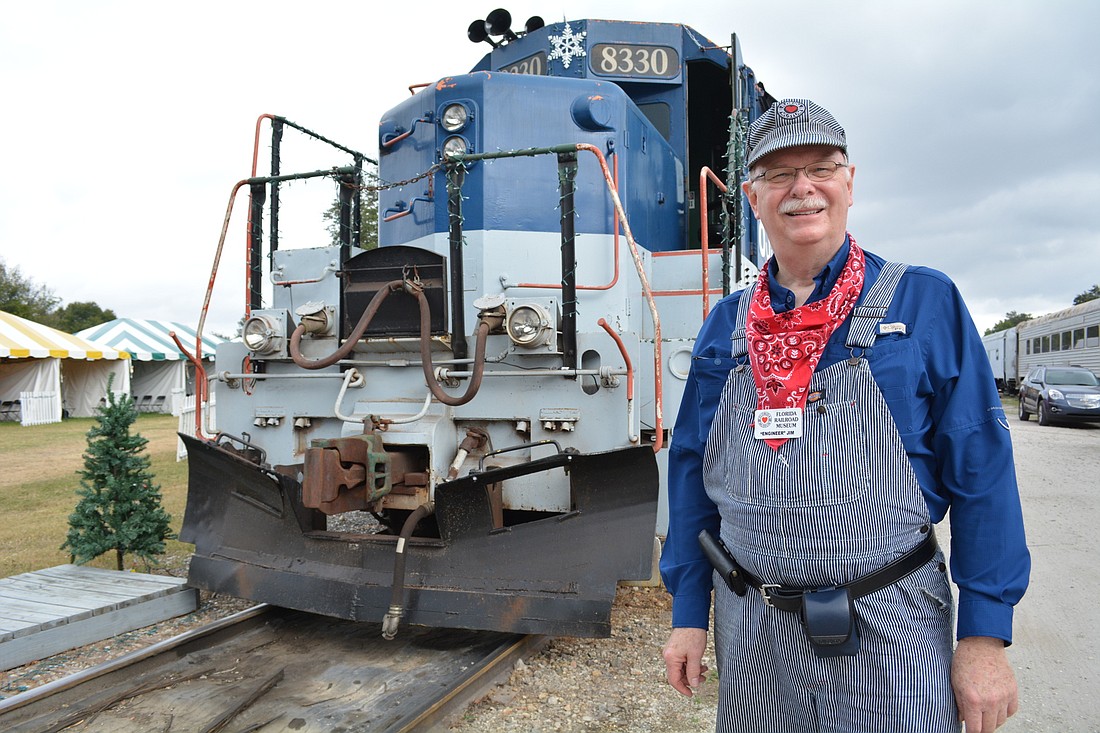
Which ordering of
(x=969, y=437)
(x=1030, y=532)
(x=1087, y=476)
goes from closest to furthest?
(x=969, y=437), (x=1030, y=532), (x=1087, y=476)

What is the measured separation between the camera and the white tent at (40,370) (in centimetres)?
1900

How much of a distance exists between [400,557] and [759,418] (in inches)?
92.4

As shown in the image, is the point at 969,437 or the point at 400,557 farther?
the point at 400,557

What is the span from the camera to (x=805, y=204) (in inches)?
64.2

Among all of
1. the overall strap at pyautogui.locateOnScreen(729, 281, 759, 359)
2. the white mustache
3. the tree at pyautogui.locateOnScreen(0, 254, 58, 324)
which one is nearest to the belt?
the overall strap at pyautogui.locateOnScreen(729, 281, 759, 359)

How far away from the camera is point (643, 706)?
331cm

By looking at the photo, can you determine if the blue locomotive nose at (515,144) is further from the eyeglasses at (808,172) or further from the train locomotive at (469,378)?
the eyeglasses at (808,172)

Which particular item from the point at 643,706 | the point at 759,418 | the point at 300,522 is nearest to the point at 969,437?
the point at 759,418

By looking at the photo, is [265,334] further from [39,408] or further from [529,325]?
[39,408]

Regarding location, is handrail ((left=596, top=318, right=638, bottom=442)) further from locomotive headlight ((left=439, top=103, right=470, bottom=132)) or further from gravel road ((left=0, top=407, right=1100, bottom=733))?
locomotive headlight ((left=439, top=103, right=470, bottom=132))

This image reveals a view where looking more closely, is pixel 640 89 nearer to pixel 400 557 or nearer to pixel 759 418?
pixel 400 557

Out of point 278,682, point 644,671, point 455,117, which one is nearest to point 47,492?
point 278,682

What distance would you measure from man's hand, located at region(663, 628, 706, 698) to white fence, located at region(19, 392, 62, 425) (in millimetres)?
21954

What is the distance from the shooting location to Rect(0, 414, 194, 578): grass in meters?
6.00
